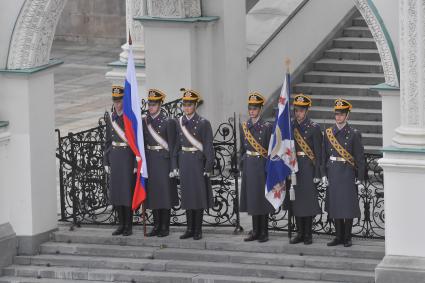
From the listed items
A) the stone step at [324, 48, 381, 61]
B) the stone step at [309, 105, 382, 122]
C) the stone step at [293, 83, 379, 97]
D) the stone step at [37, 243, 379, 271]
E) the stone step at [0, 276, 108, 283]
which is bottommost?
the stone step at [0, 276, 108, 283]

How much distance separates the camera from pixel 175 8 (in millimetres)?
25547

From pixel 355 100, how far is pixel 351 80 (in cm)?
60

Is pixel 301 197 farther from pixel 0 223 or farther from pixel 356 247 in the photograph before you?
pixel 0 223

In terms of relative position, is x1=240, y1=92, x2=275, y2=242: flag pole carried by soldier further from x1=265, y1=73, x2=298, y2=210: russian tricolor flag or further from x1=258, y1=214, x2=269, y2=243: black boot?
x1=265, y1=73, x2=298, y2=210: russian tricolor flag

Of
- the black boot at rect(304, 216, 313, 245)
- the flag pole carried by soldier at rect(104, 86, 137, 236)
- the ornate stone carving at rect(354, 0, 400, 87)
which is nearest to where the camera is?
the ornate stone carving at rect(354, 0, 400, 87)

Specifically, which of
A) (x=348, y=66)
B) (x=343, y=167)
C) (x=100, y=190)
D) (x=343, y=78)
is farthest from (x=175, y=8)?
(x=343, y=167)

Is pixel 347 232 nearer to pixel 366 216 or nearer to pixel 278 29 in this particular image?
pixel 366 216

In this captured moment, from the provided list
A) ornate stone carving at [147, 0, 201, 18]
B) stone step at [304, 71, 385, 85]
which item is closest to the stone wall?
stone step at [304, 71, 385, 85]

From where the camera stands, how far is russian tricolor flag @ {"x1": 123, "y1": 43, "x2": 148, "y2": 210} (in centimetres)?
2205

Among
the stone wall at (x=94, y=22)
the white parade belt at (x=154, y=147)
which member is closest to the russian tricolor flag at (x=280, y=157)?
the white parade belt at (x=154, y=147)

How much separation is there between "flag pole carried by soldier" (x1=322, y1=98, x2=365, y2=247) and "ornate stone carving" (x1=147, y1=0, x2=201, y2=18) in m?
4.69

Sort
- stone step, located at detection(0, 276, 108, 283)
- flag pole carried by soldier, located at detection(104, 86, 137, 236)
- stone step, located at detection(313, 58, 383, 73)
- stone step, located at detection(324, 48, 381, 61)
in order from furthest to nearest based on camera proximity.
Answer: stone step, located at detection(324, 48, 381, 61), stone step, located at detection(313, 58, 383, 73), flag pole carried by soldier, located at detection(104, 86, 137, 236), stone step, located at detection(0, 276, 108, 283)

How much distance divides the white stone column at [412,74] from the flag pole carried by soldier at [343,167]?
1.19 m

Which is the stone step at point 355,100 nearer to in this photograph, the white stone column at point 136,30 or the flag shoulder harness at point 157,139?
the white stone column at point 136,30
